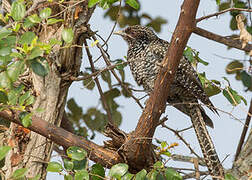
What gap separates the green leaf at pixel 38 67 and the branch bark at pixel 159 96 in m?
0.81

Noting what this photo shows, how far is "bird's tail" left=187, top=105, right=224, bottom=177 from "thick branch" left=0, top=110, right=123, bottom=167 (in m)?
0.95

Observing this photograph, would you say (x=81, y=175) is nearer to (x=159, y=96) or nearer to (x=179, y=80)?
(x=159, y=96)

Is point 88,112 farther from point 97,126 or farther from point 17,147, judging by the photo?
point 17,147

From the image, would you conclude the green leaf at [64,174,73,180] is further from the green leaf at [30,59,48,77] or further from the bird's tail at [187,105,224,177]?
the bird's tail at [187,105,224,177]

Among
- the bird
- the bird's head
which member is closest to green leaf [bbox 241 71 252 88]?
the bird

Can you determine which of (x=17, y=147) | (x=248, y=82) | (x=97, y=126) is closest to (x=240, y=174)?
(x=248, y=82)

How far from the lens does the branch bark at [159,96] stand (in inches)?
98.2

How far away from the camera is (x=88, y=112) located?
4297 mm

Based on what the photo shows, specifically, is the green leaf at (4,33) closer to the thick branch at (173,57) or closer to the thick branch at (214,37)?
the thick branch at (173,57)

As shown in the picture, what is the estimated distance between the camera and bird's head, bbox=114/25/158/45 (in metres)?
4.19

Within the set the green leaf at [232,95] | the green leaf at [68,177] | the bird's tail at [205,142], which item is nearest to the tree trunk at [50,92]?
the green leaf at [68,177]

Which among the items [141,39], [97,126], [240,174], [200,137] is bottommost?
[240,174]

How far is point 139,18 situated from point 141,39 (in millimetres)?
244

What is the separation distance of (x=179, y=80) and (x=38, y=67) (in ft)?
6.87
